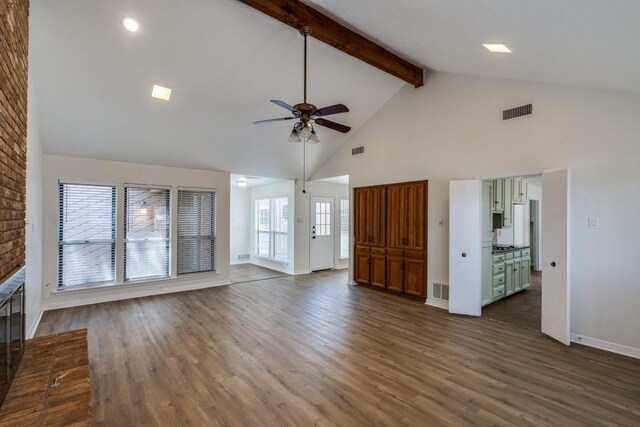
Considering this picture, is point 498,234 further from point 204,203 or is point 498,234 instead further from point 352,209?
point 204,203

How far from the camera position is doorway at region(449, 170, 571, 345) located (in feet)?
11.5

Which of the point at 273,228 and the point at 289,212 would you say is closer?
the point at 289,212

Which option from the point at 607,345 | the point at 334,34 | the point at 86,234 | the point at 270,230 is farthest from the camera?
the point at 270,230

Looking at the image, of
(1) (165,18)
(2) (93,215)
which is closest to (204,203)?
(2) (93,215)

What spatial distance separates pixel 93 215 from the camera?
17.3 ft

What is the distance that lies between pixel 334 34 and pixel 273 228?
18.5ft

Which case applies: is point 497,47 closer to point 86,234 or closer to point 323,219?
point 323,219

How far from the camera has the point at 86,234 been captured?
5203mm

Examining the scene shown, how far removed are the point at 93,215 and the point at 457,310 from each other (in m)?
6.24

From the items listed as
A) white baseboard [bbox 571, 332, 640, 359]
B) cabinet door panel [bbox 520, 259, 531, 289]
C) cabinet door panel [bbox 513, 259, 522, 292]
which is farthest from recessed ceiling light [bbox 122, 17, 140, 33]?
cabinet door panel [bbox 520, 259, 531, 289]

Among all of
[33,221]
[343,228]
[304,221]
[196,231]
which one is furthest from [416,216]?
[33,221]

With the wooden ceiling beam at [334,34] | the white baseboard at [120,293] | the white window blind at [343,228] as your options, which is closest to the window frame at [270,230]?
the white window blind at [343,228]

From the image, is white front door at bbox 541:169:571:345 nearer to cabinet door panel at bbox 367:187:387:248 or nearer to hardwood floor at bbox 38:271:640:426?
hardwood floor at bbox 38:271:640:426

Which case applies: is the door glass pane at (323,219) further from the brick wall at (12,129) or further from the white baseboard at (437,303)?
the brick wall at (12,129)
